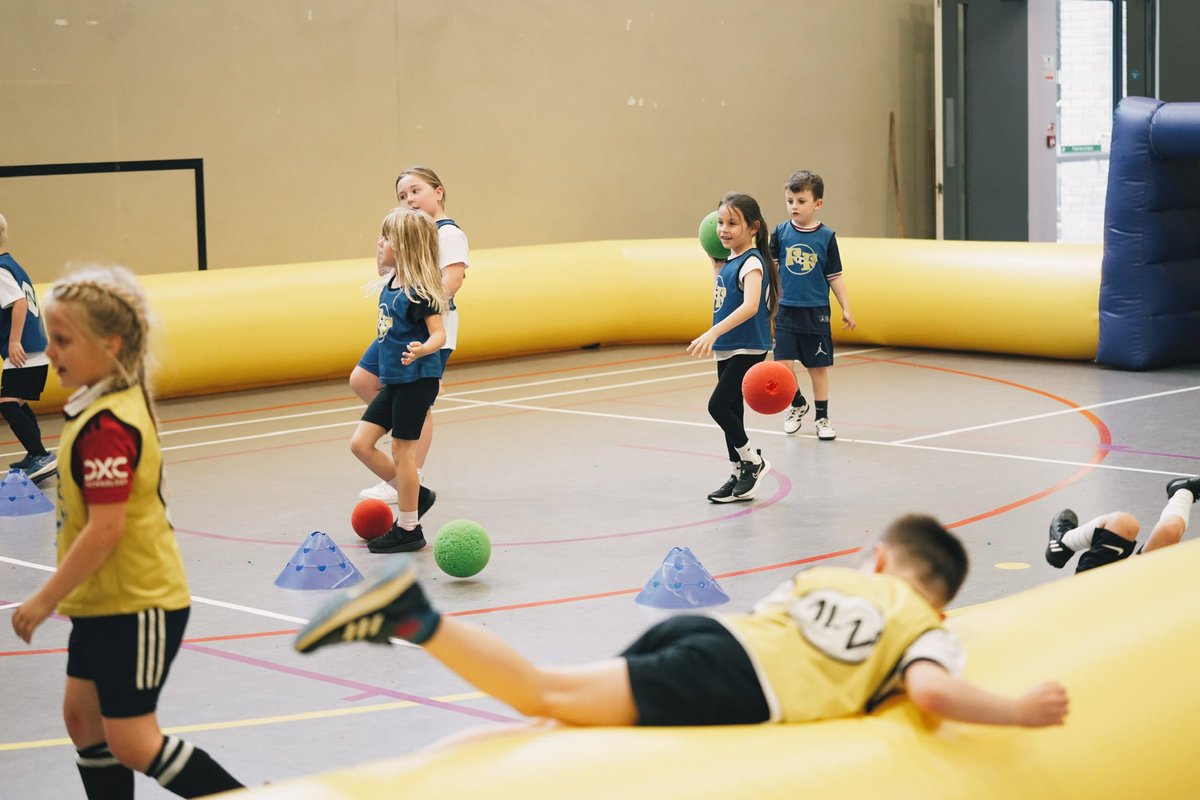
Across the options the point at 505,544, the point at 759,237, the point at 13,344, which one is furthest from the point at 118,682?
the point at 13,344

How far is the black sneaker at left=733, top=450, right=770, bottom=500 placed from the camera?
24.6 feet

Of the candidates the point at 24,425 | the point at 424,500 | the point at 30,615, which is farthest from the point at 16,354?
the point at 30,615

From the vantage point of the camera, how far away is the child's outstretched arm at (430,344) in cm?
636

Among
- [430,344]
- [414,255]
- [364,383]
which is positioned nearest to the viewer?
[430,344]

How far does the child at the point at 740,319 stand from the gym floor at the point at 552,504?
0.60 ft

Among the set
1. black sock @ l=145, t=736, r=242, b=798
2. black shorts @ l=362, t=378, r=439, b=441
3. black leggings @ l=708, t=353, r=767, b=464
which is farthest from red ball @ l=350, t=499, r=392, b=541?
black sock @ l=145, t=736, r=242, b=798

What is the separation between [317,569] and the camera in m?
6.15

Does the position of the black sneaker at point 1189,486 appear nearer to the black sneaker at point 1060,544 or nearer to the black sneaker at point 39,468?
the black sneaker at point 1060,544

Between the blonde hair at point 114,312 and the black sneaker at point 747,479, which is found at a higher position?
the blonde hair at point 114,312

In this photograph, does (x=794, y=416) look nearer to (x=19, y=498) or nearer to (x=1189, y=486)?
(x=19, y=498)

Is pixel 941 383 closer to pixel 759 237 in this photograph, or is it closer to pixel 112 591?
pixel 759 237

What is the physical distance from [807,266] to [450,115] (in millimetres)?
5212

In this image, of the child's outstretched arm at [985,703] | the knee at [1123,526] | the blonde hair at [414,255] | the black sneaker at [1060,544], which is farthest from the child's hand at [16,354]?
the child's outstretched arm at [985,703]

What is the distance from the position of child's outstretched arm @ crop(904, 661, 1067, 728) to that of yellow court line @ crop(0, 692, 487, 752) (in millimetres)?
2173
